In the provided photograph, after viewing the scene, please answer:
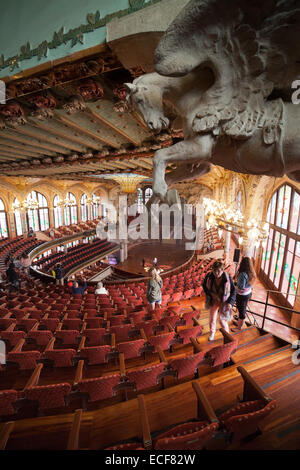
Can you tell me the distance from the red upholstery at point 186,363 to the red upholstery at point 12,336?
105 inches

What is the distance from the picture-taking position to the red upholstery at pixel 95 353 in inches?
111

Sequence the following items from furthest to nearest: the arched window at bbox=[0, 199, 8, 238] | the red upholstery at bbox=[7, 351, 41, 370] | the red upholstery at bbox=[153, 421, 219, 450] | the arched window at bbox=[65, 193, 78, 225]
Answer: the arched window at bbox=[65, 193, 78, 225], the arched window at bbox=[0, 199, 8, 238], the red upholstery at bbox=[7, 351, 41, 370], the red upholstery at bbox=[153, 421, 219, 450]

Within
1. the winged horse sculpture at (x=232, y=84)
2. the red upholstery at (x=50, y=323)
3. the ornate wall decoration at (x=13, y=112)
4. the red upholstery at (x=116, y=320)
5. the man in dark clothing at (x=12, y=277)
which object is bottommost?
the man in dark clothing at (x=12, y=277)

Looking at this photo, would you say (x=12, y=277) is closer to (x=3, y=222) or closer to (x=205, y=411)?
(x=205, y=411)

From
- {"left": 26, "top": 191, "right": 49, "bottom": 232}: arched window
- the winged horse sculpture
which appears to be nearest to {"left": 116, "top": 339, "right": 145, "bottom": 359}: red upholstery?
the winged horse sculpture

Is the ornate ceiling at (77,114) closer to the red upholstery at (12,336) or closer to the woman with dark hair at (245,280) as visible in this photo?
the woman with dark hair at (245,280)

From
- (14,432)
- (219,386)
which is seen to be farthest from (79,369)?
(219,386)

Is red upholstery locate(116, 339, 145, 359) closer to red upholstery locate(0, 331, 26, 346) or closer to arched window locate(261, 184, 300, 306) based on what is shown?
red upholstery locate(0, 331, 26, 346)

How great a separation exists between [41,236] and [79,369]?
19110mm

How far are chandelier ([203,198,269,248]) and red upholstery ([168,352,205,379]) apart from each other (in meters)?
5.56

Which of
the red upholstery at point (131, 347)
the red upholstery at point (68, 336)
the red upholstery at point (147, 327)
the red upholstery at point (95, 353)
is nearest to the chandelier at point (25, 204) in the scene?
the red upholstery at point (68, 336)

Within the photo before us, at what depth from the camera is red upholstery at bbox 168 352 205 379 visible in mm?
2367

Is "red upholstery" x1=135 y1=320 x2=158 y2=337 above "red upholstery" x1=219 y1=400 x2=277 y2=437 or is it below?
below

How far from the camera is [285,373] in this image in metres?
2.46
